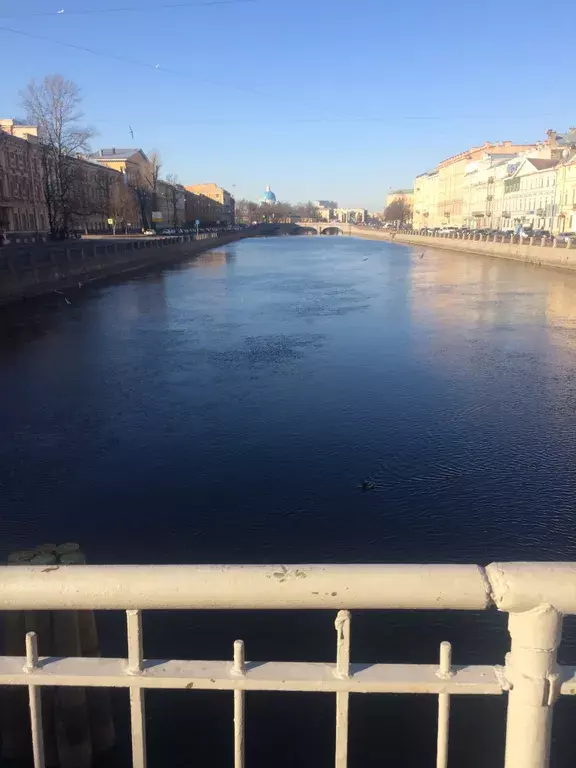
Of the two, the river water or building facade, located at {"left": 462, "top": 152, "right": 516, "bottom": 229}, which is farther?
building facade, located at {"left": 462, "top": 152, "right": 516, "bottom": 229}

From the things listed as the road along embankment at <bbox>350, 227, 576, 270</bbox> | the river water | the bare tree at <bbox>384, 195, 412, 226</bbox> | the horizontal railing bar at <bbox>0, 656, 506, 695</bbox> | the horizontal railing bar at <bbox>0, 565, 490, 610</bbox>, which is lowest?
the river water

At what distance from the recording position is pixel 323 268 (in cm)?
4569

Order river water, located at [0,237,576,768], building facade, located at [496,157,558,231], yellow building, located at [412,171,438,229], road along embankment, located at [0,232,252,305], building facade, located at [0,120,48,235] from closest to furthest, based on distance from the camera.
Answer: river water, located at [0,237,576,768] → road along embankment, located at [0,232,252,305] → building facade, located at [0,120,48,235] → building facade, located at [496,157,558,231] → yellow building, located at [412,171,438,229]

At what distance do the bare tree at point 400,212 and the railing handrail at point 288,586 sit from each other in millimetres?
145152

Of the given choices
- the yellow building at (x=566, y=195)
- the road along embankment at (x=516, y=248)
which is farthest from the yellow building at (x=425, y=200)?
the yellow building at (x=566, y=195)

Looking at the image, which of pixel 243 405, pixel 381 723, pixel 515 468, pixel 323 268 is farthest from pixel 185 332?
pixel 323 268

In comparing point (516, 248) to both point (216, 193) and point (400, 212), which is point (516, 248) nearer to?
point (400, 212)

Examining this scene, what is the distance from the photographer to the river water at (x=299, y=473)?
4207mm

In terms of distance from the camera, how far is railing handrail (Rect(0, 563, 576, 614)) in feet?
5.03

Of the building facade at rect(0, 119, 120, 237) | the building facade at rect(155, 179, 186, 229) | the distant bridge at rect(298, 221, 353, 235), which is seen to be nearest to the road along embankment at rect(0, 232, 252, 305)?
the building facade at rect(0, 119, 120, 237)

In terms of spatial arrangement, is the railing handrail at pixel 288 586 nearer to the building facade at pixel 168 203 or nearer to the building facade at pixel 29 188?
the building facade at pixel 29 188

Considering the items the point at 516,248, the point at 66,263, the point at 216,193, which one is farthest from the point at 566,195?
the point at 216,193

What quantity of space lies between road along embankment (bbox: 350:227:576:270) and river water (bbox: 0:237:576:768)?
59.3 ft

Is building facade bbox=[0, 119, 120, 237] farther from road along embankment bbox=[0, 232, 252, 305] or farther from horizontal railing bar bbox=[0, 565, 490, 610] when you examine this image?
horizontal railing bar bbox=[0, 565, 490, 610]
